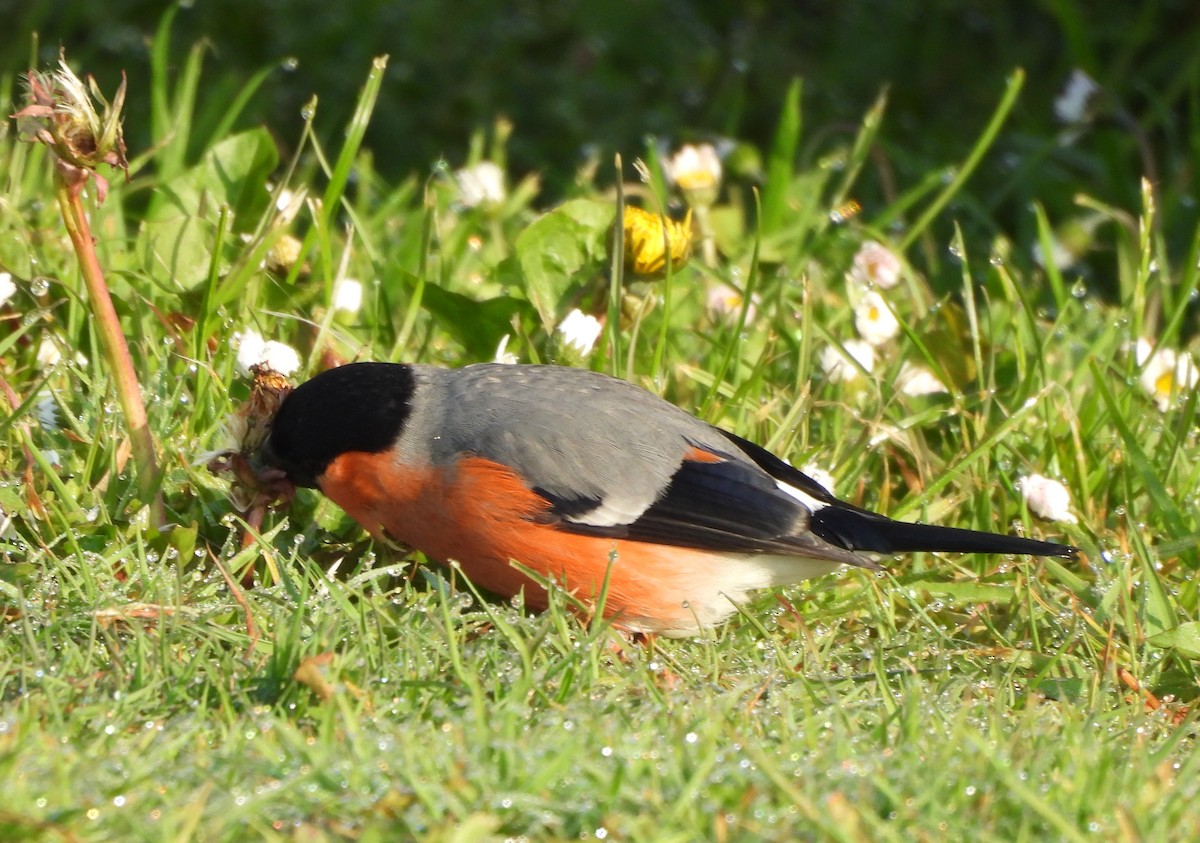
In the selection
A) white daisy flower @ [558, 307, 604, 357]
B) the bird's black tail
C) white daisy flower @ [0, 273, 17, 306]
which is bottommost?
the bird's black tail

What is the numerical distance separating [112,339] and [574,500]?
0.97 metres

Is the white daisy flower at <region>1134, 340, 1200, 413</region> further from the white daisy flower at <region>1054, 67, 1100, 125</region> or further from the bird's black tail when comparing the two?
the white daisy flower at <region>1054, 67, 1100, 125</region>

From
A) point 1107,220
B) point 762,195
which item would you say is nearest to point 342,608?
point 762,195

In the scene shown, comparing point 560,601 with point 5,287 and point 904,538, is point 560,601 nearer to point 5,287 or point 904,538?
point 904,538

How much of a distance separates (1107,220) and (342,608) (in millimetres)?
3509

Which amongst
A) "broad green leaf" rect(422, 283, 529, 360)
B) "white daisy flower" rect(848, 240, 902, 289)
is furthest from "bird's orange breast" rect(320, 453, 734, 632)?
"white daisy flower" rect(848, 240, 902, 289)

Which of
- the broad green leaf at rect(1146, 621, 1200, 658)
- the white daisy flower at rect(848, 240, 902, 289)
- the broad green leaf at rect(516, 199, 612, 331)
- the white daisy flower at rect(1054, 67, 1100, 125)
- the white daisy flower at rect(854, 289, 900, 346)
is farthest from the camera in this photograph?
the white daisy flower at rect(1054, 67, 1100, 125)

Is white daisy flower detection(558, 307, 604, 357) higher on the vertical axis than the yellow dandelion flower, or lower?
lower

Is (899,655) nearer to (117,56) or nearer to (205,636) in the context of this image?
(205,636)

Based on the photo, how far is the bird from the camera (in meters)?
3.00

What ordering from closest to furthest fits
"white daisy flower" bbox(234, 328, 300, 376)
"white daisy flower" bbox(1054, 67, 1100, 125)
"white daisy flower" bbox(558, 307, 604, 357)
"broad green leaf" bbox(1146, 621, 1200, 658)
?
"broad green leaf" bbox(1146, 621, 1200, 658), "white daisy flower" bbox(234, 328, 300, 376), "white daisy flower" bbox(558, 307, 604, 357), "white daisy flower" bbox(1054, 67, 1100, 125)

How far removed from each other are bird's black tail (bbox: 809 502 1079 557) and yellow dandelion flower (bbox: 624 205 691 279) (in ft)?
2.94

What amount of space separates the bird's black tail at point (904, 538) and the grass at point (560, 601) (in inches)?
5.8

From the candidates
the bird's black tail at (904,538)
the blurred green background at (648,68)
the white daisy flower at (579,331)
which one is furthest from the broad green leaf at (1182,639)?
the blurred green background at (648,68)
